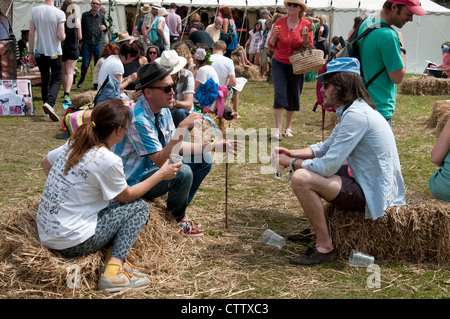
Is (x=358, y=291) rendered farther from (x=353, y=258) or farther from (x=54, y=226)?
(x=54, y=226)

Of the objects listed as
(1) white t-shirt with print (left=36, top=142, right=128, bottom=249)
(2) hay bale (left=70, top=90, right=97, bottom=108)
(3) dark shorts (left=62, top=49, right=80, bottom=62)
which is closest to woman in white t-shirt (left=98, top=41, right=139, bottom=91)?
(2) hay bale (left=70, top=90, right=97, bottom=108)

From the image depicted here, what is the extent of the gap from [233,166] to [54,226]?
12.0 feet

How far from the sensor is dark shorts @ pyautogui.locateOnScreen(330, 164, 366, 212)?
12.2 feet

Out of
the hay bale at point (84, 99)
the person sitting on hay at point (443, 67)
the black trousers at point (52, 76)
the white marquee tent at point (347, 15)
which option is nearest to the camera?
the hay bale at point (84, 99)

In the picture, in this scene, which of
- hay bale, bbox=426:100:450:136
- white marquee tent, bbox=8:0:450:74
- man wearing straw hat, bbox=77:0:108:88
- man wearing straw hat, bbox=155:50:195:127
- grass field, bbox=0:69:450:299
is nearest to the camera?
grass field, bbox=0:69:450:299

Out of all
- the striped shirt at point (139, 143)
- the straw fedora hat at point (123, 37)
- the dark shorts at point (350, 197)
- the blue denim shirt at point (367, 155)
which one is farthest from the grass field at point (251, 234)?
the straw fedora hat at point (123, 37)

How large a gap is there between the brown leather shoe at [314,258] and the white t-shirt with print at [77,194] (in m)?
1.52

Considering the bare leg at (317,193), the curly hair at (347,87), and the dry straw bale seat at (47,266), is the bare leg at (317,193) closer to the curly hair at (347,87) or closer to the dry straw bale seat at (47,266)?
the curly hair at (347,87)

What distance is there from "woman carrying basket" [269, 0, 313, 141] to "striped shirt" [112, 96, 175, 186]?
378 cm

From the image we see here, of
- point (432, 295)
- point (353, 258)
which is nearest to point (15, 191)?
point (353, 258)

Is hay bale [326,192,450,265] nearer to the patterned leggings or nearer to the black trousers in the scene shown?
the patterned leggings

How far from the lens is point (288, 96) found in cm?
771

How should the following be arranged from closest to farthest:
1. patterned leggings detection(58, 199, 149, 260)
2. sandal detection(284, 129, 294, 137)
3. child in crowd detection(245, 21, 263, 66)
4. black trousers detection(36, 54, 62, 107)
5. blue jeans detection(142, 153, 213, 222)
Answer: patterned leggings detection(58, 199, 149, 260), blue jeans detection(142, 153, 213, 222), sandal detection(284, 129, 294, 137), black trousers detection(36, 54, 62, 107), child in crowd detection(245, 21, 263, 66)

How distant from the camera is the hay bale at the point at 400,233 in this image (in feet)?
12.4
